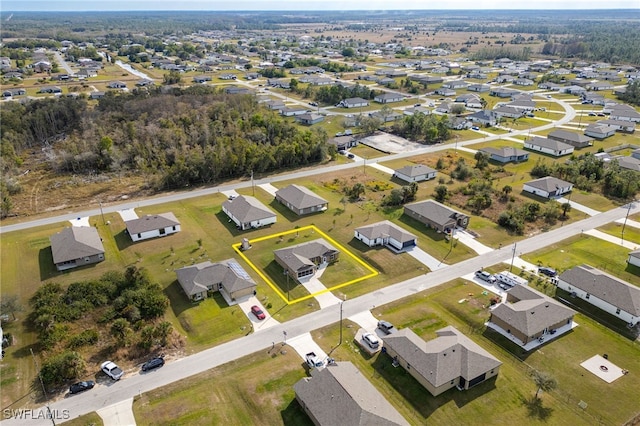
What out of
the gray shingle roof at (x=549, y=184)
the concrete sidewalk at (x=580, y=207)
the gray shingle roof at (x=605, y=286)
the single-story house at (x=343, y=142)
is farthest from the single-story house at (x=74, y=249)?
the concrete sidewalk at (x=580, y=207)

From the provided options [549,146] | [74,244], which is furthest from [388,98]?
[74,244]

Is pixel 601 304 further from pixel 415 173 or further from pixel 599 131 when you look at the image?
pixel 599 131

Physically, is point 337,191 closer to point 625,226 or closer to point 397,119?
point 625,226

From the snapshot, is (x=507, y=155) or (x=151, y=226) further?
(x=507, y=155)

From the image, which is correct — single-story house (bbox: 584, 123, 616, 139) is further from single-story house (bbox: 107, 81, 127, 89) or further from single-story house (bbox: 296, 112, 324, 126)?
single-story house (bbox: 107, 81, 127, 89)

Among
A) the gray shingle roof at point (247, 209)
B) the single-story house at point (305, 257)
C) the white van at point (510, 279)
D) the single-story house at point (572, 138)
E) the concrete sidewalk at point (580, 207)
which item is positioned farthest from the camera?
the single-story house at point (572, 138)

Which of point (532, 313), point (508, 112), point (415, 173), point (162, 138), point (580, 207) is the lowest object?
point (580, 207)

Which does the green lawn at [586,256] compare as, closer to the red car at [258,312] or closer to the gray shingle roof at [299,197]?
the gray shingle roof at [299,197]
